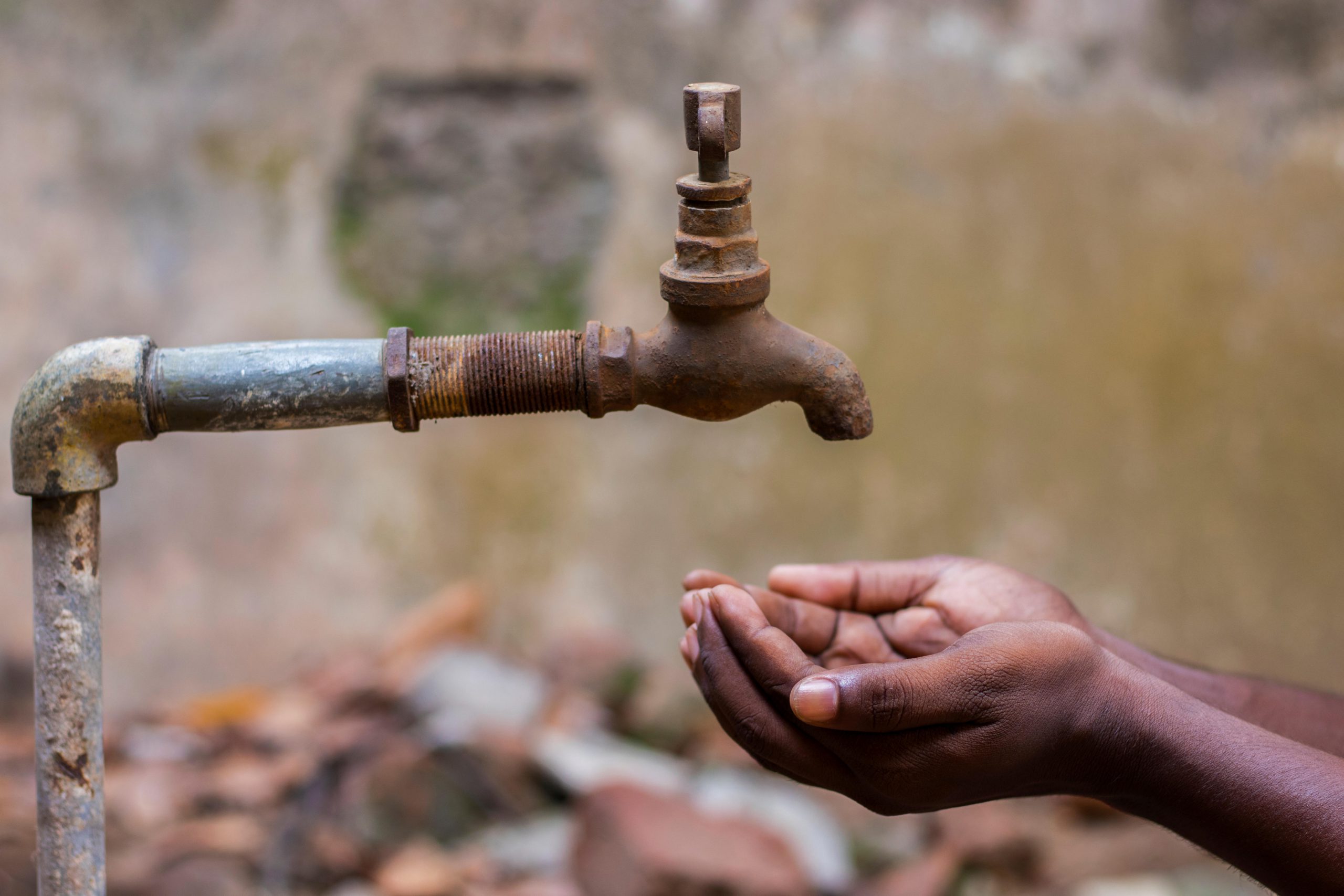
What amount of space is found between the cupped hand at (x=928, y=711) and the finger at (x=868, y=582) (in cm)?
33

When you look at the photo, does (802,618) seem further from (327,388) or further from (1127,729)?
(327,388)

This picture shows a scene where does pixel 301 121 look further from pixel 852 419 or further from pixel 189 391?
pixel 852 419

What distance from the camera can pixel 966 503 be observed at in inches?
116

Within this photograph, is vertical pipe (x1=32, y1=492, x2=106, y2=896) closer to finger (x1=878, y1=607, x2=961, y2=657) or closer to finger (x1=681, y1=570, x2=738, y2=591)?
finger (x1=681, y1=570, x2=738, y2=591)

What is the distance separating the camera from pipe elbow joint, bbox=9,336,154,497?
1145 mm

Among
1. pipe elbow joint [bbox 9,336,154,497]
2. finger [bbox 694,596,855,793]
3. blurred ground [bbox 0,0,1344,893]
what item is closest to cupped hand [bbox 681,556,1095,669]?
finger [bbox 694,596,855,793]

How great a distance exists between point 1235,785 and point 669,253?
216 centimetres

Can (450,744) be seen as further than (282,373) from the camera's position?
Yes

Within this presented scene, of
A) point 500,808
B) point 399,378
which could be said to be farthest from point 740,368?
point 500,808

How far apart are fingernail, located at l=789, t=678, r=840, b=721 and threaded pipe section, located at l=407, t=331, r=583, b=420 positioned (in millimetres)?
416

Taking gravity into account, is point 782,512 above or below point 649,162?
below

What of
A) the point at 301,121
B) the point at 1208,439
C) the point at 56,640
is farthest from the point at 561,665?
the point at 56,640

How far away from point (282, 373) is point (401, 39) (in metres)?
1.98

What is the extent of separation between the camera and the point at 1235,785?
1026mm
